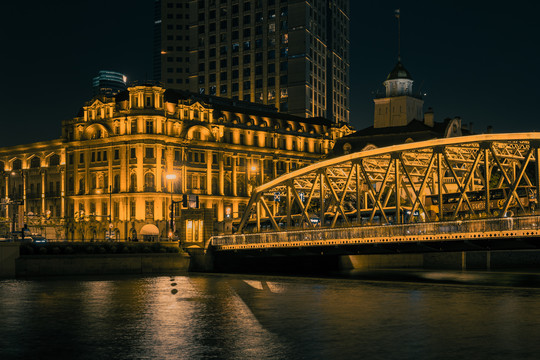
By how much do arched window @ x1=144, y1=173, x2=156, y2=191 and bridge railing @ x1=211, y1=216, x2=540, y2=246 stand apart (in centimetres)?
5388

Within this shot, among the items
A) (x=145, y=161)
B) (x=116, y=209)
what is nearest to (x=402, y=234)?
(x=145, y=161)

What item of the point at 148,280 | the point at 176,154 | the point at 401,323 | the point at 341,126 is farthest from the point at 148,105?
the point at 401,323

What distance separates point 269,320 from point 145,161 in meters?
92.0

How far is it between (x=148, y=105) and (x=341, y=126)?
52001mm

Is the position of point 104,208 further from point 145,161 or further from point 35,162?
point 35,162

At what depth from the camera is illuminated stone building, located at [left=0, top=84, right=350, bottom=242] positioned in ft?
428

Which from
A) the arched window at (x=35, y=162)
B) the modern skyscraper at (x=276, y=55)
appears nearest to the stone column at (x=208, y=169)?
the arched window at (x=35, y=162)

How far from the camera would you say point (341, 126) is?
169 meters

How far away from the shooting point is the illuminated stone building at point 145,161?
130375 mm

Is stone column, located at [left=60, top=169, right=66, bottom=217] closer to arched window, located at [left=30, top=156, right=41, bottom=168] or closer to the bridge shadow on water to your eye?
arched window, located at [left=30, top=156, right=41, bottom=168]

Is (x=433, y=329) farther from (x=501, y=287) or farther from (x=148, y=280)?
(x=148, y=280)

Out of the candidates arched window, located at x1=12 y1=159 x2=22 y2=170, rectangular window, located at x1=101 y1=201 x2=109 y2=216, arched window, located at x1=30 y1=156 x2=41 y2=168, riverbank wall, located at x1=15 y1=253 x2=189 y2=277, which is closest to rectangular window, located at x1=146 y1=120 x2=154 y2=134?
rectangular window, located at x1=101 y1=201 x2=109 y2=216

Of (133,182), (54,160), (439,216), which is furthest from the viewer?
(54,160)

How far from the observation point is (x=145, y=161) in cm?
13088
